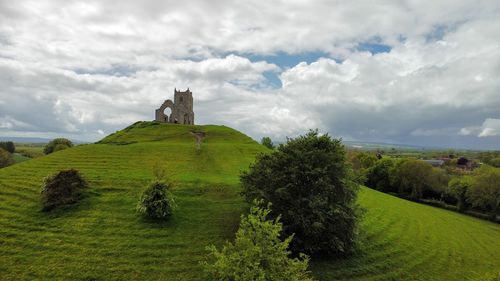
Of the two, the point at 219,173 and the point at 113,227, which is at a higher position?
the point at 219,173

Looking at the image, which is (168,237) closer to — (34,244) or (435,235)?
(34,244)

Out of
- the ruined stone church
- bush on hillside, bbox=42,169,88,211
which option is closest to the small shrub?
bush on hillside, bbox=42,169,88,211

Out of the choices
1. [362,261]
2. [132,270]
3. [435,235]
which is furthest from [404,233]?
[132,270]

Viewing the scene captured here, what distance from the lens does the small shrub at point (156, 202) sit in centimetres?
3006

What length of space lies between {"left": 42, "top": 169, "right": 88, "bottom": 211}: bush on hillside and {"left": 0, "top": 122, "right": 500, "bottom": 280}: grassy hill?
924 mm

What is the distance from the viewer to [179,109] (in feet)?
306

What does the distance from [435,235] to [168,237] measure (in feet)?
113

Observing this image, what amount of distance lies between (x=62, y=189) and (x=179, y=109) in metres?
62.2

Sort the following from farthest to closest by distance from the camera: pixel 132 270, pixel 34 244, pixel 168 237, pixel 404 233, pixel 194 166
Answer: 1. pixel 194 166
2. pixel 404 233
3. pixel 168 237
4. pixel 34 244
5. pixel 132 270

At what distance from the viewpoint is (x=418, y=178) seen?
3548 inches

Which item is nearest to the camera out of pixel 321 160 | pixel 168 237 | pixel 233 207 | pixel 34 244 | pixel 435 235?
pixel 34 244

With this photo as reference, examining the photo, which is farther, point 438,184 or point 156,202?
point 438,184

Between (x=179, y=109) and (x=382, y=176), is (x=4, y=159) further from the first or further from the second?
(x=382, y=176)

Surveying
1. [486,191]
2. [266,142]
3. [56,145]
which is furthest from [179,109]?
[486,191]
